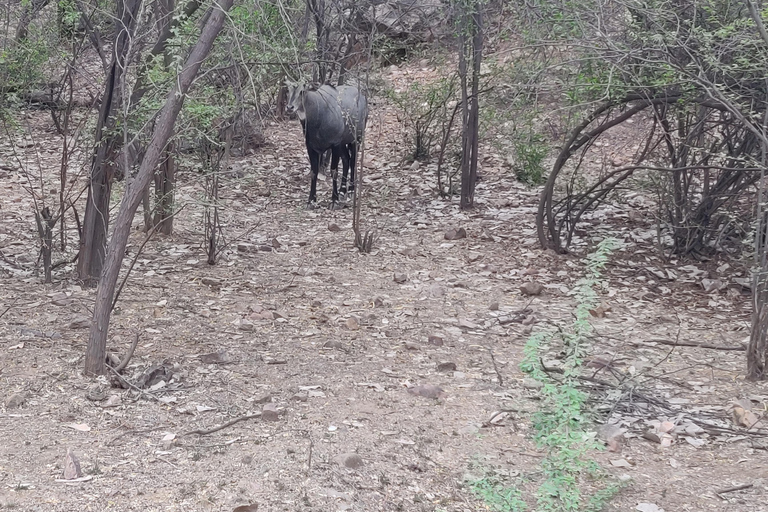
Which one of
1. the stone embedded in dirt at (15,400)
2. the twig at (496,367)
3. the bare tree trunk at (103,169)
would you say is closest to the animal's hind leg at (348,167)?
the bare tree trunk at (103,169)

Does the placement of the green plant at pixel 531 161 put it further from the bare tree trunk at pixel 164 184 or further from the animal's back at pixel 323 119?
the bare tree trunk at pixel 164 184

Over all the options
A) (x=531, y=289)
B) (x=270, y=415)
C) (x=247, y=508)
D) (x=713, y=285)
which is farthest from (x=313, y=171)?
(x=247, y=508)

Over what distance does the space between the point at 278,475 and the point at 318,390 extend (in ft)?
3.36

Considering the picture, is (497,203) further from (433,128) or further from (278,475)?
(278,475)

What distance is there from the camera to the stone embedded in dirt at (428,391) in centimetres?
467

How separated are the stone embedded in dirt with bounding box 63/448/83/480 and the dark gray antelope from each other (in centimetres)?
590

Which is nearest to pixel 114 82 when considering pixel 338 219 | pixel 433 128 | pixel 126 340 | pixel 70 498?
pixel 126 340

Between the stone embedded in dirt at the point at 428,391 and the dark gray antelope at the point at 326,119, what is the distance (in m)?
4.76

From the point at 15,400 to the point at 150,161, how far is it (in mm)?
1488

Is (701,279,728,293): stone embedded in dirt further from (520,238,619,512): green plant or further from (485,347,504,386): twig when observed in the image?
(520,238,619,512): green plant

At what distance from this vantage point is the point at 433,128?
11.4 metres

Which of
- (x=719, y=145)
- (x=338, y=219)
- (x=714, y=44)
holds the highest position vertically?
(x=714, y=44)

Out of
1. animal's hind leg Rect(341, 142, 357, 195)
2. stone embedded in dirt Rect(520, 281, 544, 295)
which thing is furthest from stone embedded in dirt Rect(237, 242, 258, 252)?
stone embedded in dirt Rect(520, 281, 544, 295)

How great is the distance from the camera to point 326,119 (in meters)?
9.44
